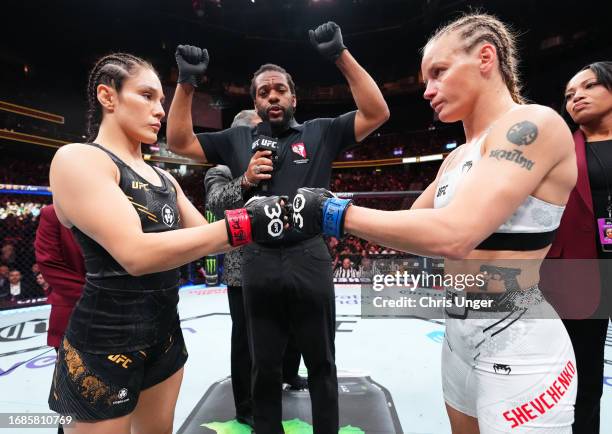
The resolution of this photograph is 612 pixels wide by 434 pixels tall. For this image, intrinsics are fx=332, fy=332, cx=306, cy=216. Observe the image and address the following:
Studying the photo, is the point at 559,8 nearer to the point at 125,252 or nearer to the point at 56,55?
the point at 125,252

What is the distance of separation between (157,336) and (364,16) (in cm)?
1747

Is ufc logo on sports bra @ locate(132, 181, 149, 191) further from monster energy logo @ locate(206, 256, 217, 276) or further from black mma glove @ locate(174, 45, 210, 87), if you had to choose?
A: monster energy logo @ locate(206, 256, 217, 276)

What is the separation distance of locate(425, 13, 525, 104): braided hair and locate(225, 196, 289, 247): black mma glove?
0.82 metres

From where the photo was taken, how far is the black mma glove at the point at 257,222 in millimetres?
1041

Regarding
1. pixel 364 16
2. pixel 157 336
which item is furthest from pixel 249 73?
pixel 157 336

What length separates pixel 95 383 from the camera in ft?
3.47

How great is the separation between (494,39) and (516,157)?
1.60 ft

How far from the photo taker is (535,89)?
13.2 metres

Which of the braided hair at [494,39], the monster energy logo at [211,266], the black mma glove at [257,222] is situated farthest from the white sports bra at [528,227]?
the monster energy logo at [211,266]

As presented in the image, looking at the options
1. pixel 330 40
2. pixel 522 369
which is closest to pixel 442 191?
pixel 522 369

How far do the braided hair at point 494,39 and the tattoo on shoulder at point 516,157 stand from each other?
41 cm

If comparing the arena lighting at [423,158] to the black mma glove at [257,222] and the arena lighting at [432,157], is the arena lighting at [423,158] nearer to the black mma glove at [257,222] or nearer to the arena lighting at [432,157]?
the arena lighting at [432,157]

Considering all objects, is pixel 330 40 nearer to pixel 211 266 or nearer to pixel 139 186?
pixel 139 186

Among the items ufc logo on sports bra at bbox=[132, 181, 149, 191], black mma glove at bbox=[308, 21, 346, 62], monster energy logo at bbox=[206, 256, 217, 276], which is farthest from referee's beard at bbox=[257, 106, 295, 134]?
monster energy logo at bbox=[206, 256, 217, 276]
